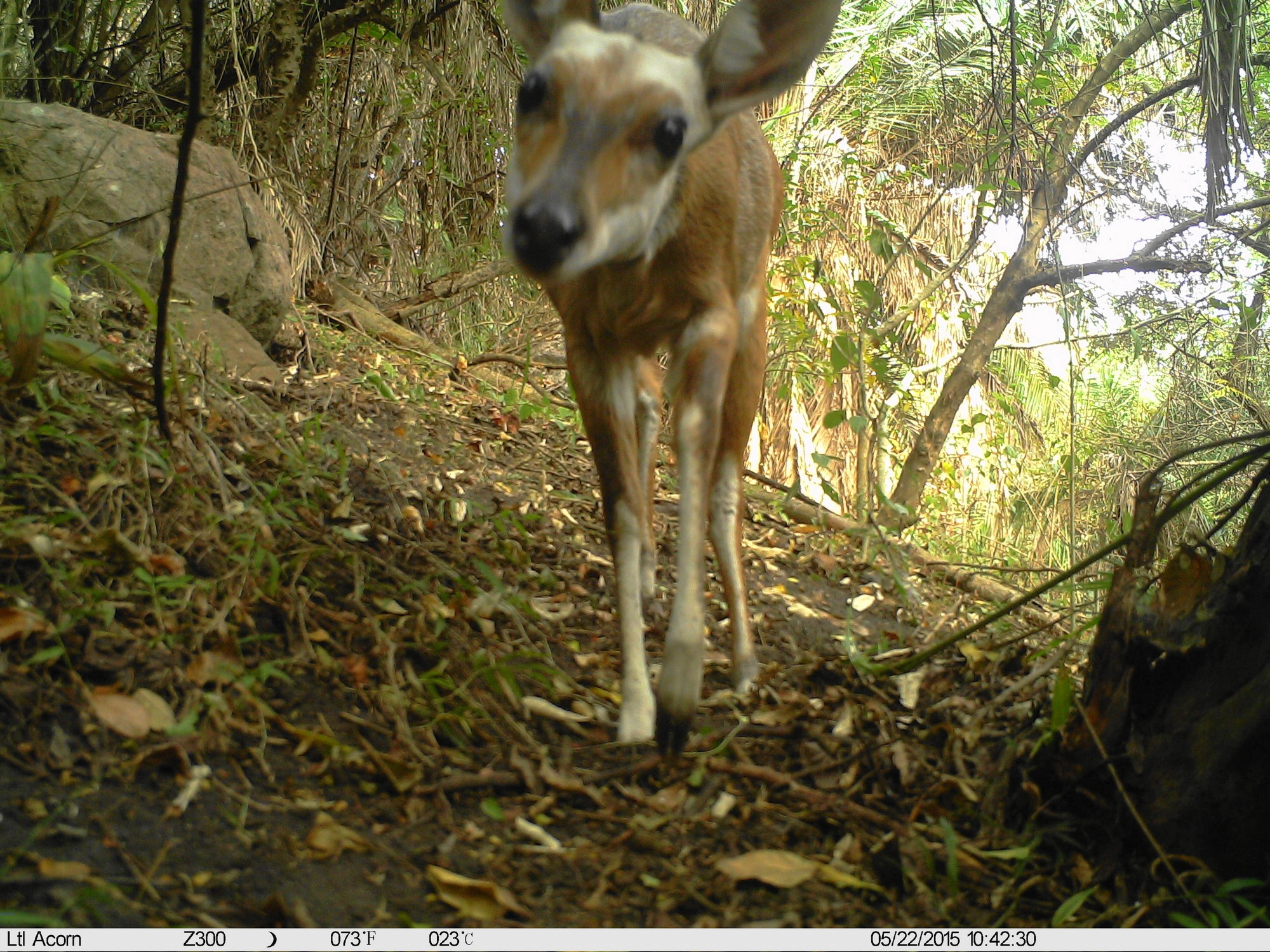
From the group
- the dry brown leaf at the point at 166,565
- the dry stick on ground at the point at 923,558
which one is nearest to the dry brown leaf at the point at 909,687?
the dry stick on ground at the point at 923,558

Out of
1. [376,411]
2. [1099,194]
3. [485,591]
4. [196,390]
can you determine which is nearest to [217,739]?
[485,591]

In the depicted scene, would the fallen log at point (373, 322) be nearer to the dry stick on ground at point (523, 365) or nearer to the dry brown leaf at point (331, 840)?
the dry stick on ground at point (523, 365)

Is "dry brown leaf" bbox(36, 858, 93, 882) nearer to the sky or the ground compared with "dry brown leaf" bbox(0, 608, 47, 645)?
nearer to the ground

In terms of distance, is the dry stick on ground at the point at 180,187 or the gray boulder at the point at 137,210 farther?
the gray boulder at the point at 137,210

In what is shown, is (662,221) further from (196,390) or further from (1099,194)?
(1099,194)

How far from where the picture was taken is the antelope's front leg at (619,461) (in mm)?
2756

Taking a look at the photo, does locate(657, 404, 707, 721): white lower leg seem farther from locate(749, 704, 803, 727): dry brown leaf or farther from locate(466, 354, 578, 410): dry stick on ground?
locate(466, 354, 578, 410): dry stick on ground

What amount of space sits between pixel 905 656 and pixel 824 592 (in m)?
1.13

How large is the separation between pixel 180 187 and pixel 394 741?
145 cm

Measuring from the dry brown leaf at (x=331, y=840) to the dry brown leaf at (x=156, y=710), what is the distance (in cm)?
41

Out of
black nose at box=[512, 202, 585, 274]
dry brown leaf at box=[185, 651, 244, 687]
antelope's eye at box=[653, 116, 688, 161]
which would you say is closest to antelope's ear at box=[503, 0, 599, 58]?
antelope's eye at box=[653, 116, 688, 161]

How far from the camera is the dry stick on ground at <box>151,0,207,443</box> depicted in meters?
2.11

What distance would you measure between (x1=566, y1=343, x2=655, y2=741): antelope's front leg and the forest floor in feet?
0.90

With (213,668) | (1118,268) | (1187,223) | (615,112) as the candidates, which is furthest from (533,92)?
(1118,268)
